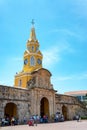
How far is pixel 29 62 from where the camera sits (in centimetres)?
4181

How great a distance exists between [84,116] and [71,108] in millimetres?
4287

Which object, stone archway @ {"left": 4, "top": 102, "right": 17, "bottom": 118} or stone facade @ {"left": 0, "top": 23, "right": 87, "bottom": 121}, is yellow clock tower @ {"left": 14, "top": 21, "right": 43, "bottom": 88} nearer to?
stone facade @ {"left": 0, "top": 23, "right": 87, "bottom": 121}

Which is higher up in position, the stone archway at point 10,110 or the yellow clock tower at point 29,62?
the yellow clock tower at point 29,62

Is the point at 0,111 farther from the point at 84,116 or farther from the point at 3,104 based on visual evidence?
the point at 84,116

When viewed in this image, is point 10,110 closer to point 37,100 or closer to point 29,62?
point 37,100

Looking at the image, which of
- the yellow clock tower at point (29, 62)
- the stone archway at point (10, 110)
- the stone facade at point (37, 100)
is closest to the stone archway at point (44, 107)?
the stone facade at point (37, 100)

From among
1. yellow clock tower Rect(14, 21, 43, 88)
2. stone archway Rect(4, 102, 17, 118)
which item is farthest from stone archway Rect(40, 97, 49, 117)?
stone archway Rect(4, 102, 17, 118)

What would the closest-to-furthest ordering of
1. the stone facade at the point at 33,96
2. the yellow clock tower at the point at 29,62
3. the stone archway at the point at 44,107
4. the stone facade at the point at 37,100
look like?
the stone facade at the point at 37,100
the stone facade at the point at 33,96
the stone archway at the point at 44,107
the yellow clock tower at the point at 29,62

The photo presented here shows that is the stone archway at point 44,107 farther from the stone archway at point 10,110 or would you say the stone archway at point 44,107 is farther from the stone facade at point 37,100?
the stone archway at point 10,110

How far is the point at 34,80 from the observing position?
36.0m

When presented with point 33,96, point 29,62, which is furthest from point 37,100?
point 29,62

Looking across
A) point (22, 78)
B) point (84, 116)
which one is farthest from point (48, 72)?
point (84, 116)

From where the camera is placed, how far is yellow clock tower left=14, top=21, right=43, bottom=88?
133 ft

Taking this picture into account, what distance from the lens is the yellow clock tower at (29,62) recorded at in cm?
4044
